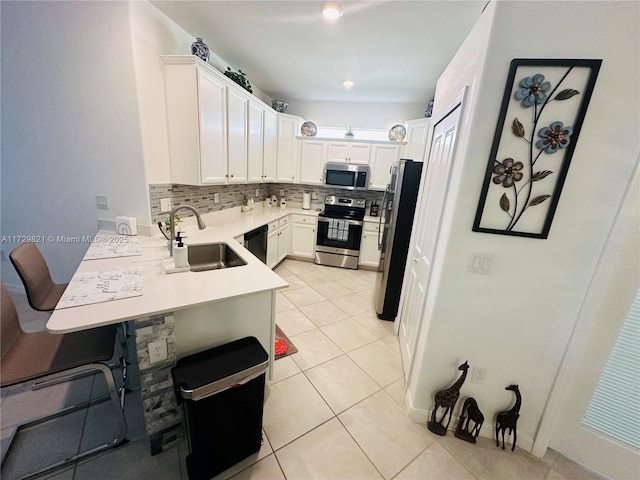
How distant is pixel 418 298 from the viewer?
1.90 meters

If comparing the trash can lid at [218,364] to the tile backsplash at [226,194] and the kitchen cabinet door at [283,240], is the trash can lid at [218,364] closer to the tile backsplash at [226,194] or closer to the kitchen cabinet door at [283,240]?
the tile backsplash at [226,194]

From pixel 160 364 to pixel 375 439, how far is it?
1.36 metres

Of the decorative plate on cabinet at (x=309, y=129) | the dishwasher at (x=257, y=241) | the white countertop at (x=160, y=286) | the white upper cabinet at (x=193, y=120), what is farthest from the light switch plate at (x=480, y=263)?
the decorative plate on cabinet at (x=309, y=129)

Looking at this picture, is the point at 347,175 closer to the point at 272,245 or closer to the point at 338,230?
the point at 338,230

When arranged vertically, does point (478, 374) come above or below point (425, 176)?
below

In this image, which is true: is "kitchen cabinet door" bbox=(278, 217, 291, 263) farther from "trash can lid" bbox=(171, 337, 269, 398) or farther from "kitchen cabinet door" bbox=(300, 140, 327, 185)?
"trash can lid" bbox=(171, 337, 269, 398)

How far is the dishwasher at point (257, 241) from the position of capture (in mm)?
2941

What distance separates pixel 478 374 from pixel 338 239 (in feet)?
9.43

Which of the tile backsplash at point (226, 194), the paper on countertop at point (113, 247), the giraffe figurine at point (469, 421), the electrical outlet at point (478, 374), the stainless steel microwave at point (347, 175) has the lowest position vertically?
the giraffe figurine at point (469, 421)

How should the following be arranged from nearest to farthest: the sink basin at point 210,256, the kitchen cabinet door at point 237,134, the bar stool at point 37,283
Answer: the bar stool at point 37,283
the sink basin at point 210,256
the kitchen cabinet door at point 237,134

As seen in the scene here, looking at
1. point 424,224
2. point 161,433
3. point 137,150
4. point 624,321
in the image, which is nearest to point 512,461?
point 624,321

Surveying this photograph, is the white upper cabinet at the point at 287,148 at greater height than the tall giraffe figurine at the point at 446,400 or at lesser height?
greater

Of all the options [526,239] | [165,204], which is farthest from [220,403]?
[165,204]

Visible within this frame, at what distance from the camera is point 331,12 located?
192 centimetres
